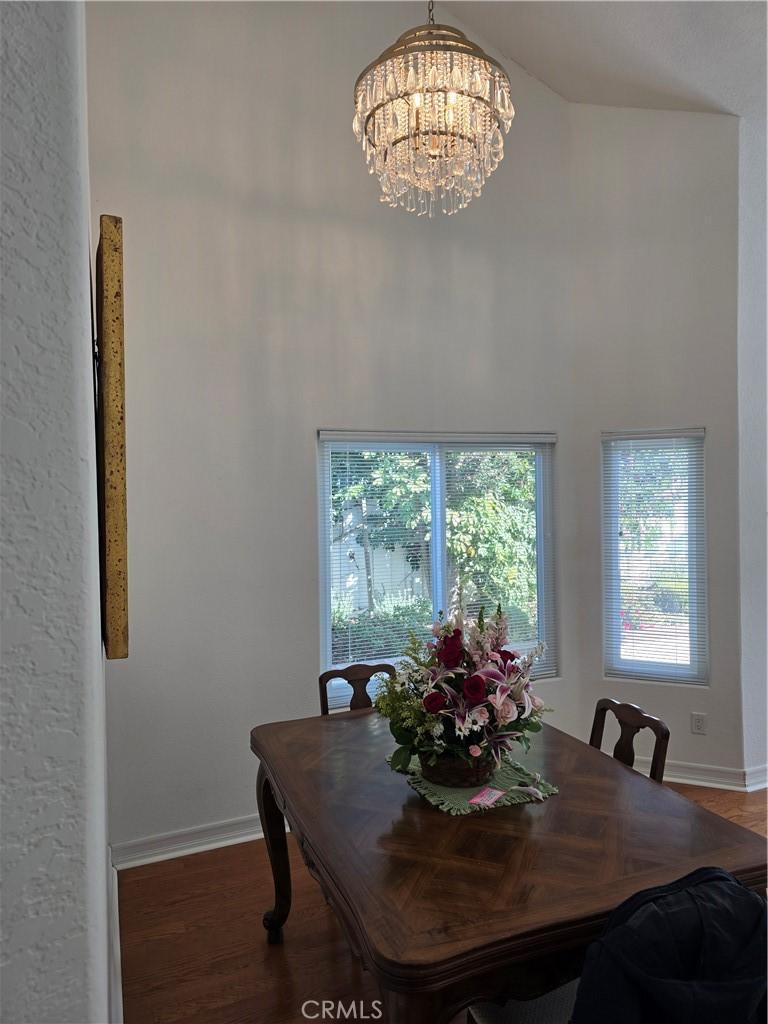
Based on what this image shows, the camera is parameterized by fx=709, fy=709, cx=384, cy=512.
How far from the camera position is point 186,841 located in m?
3.21

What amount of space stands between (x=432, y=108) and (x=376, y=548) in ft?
6.95

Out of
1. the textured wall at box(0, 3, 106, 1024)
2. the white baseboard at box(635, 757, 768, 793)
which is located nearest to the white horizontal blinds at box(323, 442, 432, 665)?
the white baseboard at box(635, 757, 768, 793)

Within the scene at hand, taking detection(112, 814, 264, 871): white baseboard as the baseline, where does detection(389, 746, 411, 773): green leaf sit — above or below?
above

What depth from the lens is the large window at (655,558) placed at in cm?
390

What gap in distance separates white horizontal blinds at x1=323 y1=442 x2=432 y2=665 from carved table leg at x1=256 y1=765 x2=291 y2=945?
1.18 meters

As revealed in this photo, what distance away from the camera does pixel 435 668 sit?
195 cm

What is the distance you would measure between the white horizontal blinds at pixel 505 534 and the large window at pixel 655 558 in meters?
0.35

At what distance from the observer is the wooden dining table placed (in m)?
1.31

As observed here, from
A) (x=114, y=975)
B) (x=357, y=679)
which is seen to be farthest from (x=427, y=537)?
(x=114, y=975)

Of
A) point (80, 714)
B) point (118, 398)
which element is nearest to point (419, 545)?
point (118, 398)

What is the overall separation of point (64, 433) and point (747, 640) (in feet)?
13.0

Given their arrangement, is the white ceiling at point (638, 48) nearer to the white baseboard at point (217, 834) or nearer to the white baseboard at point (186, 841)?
the white baseboard at point (217, 834)

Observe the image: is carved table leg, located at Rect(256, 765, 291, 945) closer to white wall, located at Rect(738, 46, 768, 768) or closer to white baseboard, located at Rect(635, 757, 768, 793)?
white baseboard, located at Rect(635, 757, 768, 793)

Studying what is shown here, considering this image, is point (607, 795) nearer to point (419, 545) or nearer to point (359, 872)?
point (359, 872)
